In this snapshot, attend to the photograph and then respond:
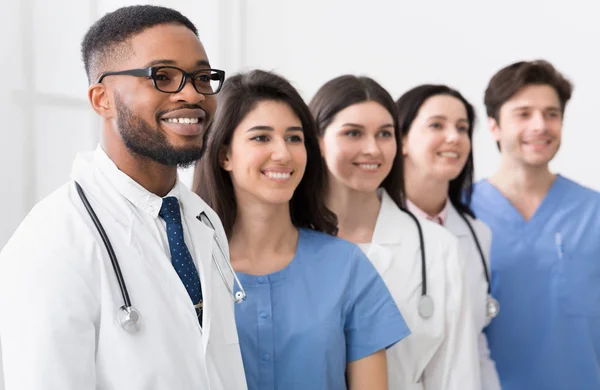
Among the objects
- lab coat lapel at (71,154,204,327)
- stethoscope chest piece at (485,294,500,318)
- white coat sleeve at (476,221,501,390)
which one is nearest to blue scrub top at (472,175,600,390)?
white coat sleeve at (476,221,501,390)

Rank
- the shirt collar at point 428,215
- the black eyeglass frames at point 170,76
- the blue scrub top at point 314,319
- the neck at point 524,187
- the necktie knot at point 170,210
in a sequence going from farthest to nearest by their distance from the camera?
the neck at point 524,187 < the shirt collar at point 428,215 < the blue scrub top at point 314,319 < the necktie knot at point 170,210 < the black eyeglass frames at point 170,76

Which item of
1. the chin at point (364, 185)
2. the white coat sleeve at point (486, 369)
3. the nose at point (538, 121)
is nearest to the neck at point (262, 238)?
the chin at point (364, 185)

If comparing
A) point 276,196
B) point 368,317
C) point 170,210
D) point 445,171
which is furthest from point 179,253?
point 445,171

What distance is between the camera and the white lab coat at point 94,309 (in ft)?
3.26

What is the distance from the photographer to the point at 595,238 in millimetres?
2559

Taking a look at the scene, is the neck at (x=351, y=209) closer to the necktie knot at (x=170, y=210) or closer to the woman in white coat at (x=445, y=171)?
the woman in white coat at (x=445, y=171)

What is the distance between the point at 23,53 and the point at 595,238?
187 centimetres

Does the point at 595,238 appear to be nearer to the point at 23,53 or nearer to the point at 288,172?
the point at 288,172

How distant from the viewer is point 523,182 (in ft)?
8.73

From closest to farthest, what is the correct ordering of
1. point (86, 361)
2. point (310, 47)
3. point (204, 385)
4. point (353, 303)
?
point (86, 361) → point (204, 385) → point (353, 303) → point (310, 47)

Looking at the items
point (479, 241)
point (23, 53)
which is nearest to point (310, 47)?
point (479, 241)

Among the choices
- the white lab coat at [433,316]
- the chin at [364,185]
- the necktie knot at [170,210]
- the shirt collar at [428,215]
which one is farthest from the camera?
the shirt collar at [428,215]

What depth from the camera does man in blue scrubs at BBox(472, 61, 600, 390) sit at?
2.50m

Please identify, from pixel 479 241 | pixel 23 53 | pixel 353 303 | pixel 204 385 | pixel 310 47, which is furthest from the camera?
pixel 310 47
